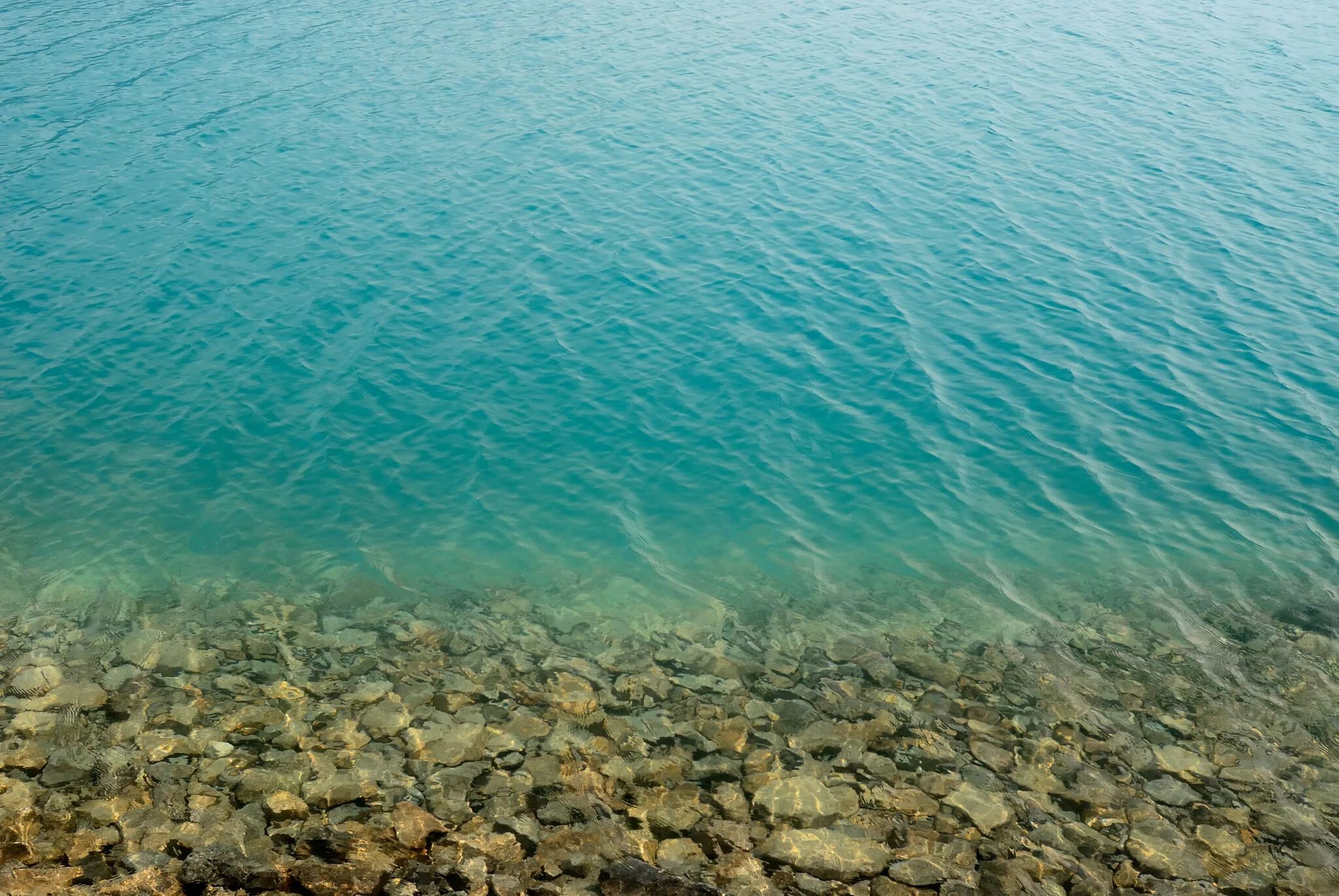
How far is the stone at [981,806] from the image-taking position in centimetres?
1411

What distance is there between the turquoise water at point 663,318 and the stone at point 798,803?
19.1ft

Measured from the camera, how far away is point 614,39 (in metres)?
55.9

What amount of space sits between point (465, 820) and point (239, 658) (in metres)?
6.06

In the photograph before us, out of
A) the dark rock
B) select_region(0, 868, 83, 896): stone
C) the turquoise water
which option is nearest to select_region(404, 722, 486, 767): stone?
the dark rock

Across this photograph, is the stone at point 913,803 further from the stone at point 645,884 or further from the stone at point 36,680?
the stone at point 36,680

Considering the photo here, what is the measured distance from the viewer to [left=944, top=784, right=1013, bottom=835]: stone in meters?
14.1

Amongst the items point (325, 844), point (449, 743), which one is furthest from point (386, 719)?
point (325, 844)

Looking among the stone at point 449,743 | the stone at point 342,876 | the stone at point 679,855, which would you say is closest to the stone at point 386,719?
the stone at point 449,743

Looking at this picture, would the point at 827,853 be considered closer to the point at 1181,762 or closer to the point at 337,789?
the point at 1181,762

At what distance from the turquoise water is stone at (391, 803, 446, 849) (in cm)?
662

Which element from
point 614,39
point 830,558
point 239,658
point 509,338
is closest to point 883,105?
point 614,39

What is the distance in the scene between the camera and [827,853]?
533 inches

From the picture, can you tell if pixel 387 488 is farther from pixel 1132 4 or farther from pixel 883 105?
pixel 1132 4

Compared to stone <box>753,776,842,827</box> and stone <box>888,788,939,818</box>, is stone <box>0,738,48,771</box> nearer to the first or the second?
stone <box>753,776,842,827</box>
